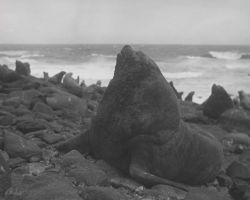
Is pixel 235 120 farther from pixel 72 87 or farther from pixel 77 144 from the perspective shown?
pixel 77 144

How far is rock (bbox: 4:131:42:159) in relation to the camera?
5.01 m

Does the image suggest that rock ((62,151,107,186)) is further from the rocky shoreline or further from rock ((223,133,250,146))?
rock ((223,133,250,146))

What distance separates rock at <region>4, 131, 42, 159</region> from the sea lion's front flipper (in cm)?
118

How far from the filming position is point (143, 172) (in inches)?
191

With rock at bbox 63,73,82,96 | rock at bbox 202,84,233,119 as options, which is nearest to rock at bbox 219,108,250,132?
rock at bbox 202,84,233,119

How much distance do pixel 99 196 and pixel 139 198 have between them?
67 centimetres

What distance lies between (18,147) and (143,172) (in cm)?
151

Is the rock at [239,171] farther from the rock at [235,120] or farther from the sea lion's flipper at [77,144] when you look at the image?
the rock at [235,120]

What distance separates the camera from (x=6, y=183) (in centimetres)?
394

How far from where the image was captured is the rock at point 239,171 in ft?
19.9

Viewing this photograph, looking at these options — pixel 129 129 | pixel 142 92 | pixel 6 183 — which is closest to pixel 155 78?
pixel 142 92

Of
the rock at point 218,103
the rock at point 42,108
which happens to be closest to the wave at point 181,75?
the rock at point 218,103

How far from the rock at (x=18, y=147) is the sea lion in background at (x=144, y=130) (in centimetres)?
74

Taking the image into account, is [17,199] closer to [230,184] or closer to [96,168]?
→ [96,168]
